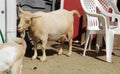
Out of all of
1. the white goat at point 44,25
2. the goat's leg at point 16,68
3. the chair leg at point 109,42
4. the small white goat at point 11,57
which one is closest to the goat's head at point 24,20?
the white goat at point 44,25

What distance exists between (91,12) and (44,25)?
129cm

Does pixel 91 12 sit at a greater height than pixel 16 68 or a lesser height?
greater

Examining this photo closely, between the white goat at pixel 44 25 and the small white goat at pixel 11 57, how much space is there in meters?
2.14

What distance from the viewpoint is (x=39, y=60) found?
7.05 meters

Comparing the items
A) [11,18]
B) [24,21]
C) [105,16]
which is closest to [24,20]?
[24,21]

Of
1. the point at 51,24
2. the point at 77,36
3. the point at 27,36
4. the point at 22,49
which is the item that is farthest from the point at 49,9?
the point at 22,49

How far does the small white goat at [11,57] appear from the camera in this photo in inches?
161

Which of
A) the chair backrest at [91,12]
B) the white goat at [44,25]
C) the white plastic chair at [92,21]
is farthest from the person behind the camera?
the chair backrest at [91,12]

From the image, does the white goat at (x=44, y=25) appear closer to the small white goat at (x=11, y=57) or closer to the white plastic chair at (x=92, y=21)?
the white plastic chair at (x=92, y=21)

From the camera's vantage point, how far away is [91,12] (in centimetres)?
750

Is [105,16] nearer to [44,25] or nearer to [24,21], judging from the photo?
[44,25]

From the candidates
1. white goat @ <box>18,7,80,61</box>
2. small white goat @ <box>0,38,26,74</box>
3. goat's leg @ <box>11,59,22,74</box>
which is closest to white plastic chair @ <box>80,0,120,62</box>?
white goat @ <box>18,7,80,61</box>

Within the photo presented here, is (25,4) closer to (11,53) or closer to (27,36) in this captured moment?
(27,36)

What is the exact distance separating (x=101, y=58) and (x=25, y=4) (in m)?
Result: 2.21
